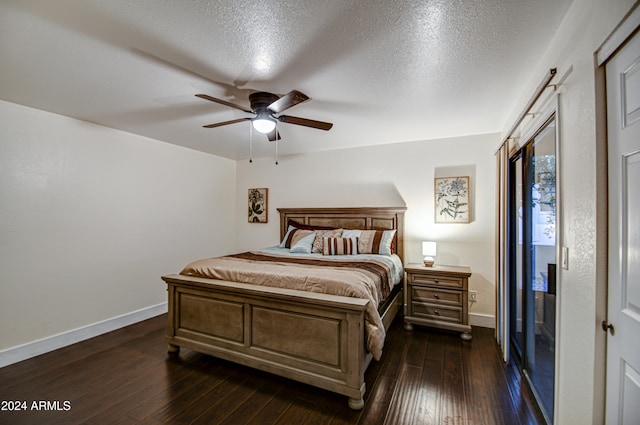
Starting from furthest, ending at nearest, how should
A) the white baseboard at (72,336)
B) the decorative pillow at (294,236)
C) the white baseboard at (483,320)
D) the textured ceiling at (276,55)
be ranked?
the decorative pillow at (294,236) → the white baseboard at (483,320) → the white baseboard at (72,336) → the textured ceiling at (276,55)

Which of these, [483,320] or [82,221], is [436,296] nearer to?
[483,320]

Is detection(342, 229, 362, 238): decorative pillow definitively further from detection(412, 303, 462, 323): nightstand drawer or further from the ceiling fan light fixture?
the ceiling fan light fixture

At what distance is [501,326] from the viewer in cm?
278

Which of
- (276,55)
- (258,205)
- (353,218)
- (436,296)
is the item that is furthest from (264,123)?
(258,205)

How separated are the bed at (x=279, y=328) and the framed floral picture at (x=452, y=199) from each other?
4.81 feet

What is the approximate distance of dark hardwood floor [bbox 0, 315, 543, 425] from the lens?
6.20 feet

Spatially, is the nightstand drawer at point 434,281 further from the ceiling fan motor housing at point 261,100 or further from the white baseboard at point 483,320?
the ceiling fan motor housing at point 261,100

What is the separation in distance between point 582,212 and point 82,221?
4342 mm

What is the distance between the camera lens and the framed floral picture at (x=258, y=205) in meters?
4.97

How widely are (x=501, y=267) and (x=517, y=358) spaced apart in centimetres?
81

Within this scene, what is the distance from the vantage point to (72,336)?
300 cm

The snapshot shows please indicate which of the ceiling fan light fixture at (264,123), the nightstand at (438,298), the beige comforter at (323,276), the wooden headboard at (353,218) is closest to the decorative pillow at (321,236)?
the wooden headboard at (353,218)

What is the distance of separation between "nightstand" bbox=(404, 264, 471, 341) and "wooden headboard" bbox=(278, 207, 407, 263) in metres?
0.58

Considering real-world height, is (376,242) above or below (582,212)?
below
